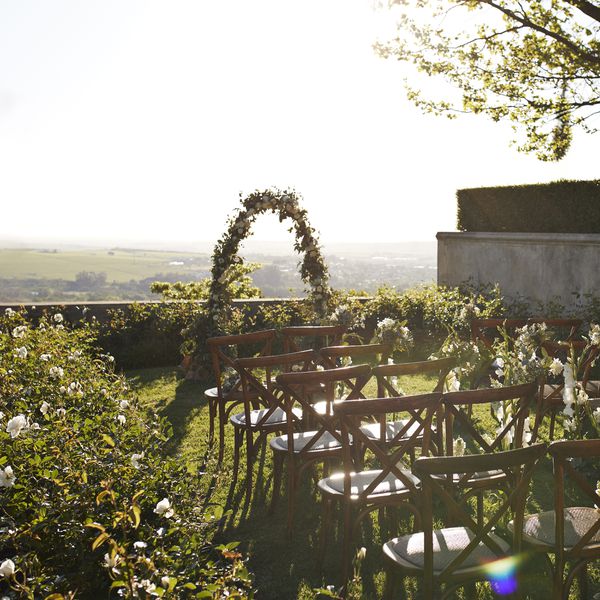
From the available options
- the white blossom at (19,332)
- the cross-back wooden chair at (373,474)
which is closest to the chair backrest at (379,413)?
the cross-back wooden chair at (373,474)

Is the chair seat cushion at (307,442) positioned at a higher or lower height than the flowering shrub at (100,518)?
lower

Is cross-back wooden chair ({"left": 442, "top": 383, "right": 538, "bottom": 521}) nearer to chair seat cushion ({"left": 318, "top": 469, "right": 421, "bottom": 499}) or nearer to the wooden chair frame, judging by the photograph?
the wooden chair frame

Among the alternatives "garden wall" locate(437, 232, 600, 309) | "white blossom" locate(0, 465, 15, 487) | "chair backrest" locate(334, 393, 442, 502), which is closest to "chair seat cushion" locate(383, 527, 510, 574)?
"chair backrest" locate(334, 393, 442, 502)

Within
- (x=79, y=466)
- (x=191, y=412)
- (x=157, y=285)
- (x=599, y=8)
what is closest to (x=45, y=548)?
(x=79, y=466)

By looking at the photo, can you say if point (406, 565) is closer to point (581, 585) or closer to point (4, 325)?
point (581, 585)

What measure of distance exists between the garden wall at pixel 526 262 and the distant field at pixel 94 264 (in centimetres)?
5060

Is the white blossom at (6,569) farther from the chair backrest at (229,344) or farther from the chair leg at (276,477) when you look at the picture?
the chair backrest at (229,344)

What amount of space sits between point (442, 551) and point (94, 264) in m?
87.1

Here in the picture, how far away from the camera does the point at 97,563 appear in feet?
9.55

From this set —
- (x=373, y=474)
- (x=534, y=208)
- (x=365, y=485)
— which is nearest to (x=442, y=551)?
(x=365, y=485)

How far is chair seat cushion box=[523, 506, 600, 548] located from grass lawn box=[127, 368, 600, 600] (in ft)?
0.40

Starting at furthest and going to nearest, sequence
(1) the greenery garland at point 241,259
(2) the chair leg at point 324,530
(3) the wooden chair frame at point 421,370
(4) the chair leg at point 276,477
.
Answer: (1) the greenery garland at point 241,259, (4) the chair leg at point 276,477, (3) the wooden chair frame at point 421,370, (2) the chair leg at point 324,530

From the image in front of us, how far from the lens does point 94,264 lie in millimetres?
86438

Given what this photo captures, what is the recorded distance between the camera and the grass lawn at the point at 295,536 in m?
3.79
